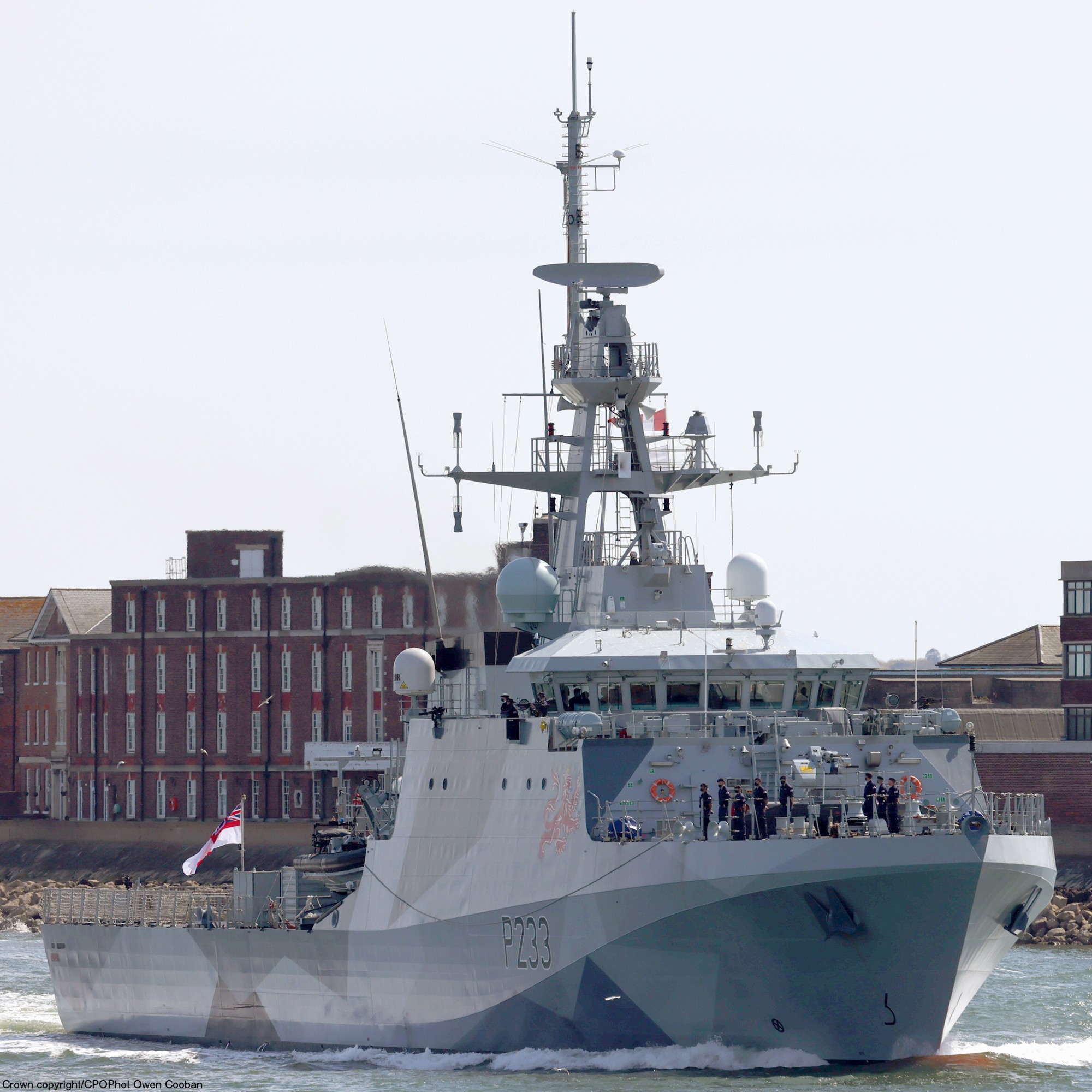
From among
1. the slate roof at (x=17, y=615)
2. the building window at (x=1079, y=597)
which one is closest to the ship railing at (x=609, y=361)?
the building window at (x=1079, y=597)

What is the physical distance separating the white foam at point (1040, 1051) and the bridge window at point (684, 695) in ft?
19.3

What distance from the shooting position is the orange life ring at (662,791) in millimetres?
28547

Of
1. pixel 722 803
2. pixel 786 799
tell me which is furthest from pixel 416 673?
pixel 786 799

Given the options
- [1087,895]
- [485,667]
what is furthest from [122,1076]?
A: [1087,895]

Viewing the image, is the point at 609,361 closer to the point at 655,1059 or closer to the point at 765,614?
the point at 765,614

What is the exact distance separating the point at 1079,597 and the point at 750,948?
42.7m

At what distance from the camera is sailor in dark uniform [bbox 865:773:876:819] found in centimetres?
2802

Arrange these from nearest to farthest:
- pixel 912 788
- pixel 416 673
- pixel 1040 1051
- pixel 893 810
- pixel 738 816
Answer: pixel 738 816 → pixel 893 810 → pixel 912 788 → pixel 1040 1051 → pixel 416 673

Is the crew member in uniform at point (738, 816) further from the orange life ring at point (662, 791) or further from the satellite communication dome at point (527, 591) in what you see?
the satellite communication dome at point (527, 591)

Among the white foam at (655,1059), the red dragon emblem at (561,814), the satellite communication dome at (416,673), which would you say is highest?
the satellite communication dome at (416,673)

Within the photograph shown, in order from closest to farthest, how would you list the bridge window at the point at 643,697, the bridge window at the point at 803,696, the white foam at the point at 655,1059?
the white foam at the point at 655,1059, the bridge window at the point at 643,697, the bridge window at the point at 803,696

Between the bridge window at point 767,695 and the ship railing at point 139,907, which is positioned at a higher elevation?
the bridge window at point 767,695

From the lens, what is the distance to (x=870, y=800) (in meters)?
28.1

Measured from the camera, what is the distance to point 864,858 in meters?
26.8
